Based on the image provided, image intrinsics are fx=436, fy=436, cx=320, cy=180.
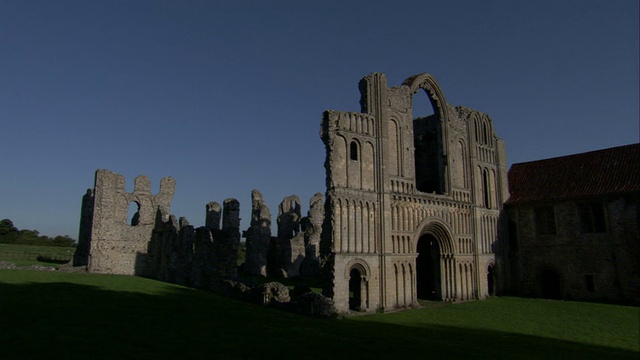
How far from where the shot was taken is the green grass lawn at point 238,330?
31.9 feet

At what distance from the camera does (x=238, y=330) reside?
11.9 meters

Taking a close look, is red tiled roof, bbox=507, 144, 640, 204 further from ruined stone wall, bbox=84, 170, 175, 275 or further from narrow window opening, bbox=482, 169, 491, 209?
ruined stone wall, bbox=84, 170, 175, 275

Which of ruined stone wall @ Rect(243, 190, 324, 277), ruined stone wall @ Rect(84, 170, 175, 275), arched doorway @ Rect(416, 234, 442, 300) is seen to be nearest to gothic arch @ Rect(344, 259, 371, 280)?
arched doorway @ Rect(416, 234, 442, 300)

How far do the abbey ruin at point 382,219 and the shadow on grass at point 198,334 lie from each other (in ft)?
17.4

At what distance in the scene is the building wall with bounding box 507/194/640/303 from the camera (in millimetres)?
24438

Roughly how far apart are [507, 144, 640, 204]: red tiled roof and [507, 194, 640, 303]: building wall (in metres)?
0.58

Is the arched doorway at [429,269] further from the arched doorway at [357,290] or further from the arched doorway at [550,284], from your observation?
the arched doorway at [550,284]

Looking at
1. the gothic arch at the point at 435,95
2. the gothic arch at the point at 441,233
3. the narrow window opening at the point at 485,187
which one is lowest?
the gothic arch at the point at 441,233

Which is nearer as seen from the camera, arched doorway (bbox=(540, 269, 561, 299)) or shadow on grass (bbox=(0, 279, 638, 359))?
shadow on grass (bbox=(0, 279, 638, 359))

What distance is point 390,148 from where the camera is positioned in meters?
24.0

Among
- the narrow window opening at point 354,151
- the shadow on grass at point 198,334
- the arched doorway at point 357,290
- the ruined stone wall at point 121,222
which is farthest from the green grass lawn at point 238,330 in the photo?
the ruined stone wall at point 121,222

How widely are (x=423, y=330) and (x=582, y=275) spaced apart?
52.3 ft

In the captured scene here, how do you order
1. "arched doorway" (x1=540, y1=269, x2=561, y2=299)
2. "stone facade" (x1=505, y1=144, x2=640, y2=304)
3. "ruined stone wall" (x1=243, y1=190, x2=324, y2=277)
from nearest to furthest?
1. "stone facade" (x1=505, y1=144, x2=640, y2=304)
2. "arched doorway" (x1=540, y1=269, x2=561, y2=299)
3. "ruined stone wall" (x1=243, y1=190, x2=324, y2=277)

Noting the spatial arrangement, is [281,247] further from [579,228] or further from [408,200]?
[579,228]
